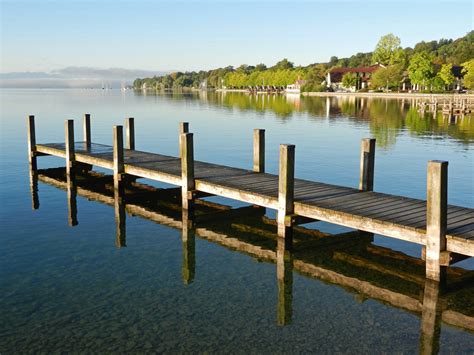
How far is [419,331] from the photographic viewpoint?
409 inches

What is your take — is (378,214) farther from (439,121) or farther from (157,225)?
(439,121)

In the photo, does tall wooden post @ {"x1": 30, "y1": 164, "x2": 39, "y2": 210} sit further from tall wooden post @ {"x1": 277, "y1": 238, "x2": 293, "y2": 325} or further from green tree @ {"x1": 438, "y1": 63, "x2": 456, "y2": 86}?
green tree @ {"x1": 438, "y1": 63, "x2": 456, "y2": 86}

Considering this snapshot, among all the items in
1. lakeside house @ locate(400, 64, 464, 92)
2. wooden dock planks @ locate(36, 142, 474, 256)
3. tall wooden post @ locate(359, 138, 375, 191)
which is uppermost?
lakeside house @ locate(400, 64, 464, 92)

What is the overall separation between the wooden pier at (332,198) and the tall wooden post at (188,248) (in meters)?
0.49

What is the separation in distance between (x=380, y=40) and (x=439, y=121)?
397ft

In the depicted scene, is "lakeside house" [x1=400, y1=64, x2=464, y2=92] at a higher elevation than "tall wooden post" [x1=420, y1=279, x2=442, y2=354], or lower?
higher

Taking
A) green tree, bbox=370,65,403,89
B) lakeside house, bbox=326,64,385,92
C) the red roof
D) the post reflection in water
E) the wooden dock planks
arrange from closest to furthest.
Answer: the wooden dock planks < the post reflection in water < green tree, bbox=370,65,403,89 < lakeside house, bbox=326,64,385,92 < the red roof

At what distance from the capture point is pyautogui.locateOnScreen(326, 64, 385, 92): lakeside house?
16625cm

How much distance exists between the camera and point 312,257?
14555 millimetres

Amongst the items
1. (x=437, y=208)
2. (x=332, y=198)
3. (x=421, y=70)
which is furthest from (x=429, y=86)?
(x=437, y=208)

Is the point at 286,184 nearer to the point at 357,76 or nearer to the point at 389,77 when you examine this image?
the point at 389,77

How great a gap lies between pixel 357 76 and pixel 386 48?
1430 centimetres

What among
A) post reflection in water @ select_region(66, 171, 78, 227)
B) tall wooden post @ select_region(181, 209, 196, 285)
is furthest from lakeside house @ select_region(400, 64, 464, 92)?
tall wooden post @ select_region(181, 209, 196, 285)

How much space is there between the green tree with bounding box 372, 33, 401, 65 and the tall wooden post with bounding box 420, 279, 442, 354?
16657 centimetres
